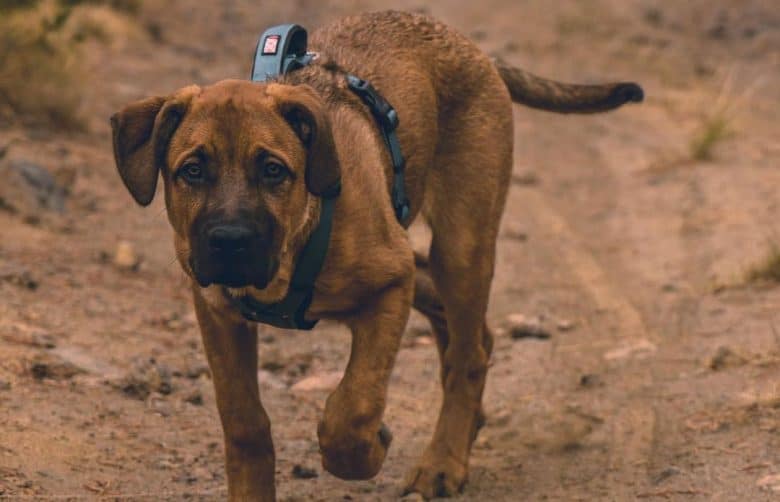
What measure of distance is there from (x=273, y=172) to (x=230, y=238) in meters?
0.35

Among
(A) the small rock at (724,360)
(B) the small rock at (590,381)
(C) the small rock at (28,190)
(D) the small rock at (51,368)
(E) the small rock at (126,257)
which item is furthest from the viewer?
(C) the small rock at (28,190)

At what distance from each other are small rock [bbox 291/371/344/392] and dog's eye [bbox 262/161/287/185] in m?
2.58

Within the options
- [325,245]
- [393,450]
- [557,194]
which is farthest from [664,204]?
[325,245]

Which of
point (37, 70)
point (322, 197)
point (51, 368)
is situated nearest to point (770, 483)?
point (322, 197)

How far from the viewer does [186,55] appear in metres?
14.8

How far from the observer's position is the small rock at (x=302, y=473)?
19.0ft

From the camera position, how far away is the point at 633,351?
24.3 feet

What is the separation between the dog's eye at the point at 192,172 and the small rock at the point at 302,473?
1.70 m

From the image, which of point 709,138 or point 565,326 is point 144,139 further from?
point 709,138

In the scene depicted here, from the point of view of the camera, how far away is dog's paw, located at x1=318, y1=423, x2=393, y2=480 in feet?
16.0

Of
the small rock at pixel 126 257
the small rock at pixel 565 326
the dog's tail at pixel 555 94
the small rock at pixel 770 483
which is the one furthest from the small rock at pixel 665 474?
the small rock at pixel 126 257

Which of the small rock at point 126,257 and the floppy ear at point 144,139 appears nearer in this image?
the floppy ear at point 144,139

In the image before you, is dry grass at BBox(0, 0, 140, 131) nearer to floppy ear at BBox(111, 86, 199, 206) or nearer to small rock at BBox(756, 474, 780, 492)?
floppy ear at BBox(111, 86, 199, 206)

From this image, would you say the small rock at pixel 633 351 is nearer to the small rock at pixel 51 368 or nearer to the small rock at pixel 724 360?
the small rock at pixel 724 360
